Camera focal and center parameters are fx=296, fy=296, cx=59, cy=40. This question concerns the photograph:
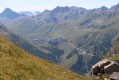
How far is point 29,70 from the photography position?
2686 cm

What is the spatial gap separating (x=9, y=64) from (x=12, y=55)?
417 centimetres

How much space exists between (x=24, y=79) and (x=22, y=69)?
8.34 feet

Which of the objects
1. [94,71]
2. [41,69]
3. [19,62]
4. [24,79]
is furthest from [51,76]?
[94,71]

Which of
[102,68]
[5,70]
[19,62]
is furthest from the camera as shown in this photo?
[102,68]

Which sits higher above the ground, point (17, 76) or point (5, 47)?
point (5, 47)

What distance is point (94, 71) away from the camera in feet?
257

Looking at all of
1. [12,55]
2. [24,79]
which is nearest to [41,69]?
[12,55]

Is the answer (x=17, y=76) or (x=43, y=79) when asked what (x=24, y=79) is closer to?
(x=17, y=76)

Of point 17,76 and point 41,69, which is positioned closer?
point 17,76

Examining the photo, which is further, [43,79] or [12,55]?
[12,55]

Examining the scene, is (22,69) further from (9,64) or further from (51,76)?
(51,76)

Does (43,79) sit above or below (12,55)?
below

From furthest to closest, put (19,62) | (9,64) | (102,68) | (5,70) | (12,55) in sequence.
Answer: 1. (102,68)
2. (12,55)
3. (19,62)
4. (9,64)
5. (5,70)

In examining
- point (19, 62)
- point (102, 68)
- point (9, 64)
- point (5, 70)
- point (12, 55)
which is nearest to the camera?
point (5, 70)
